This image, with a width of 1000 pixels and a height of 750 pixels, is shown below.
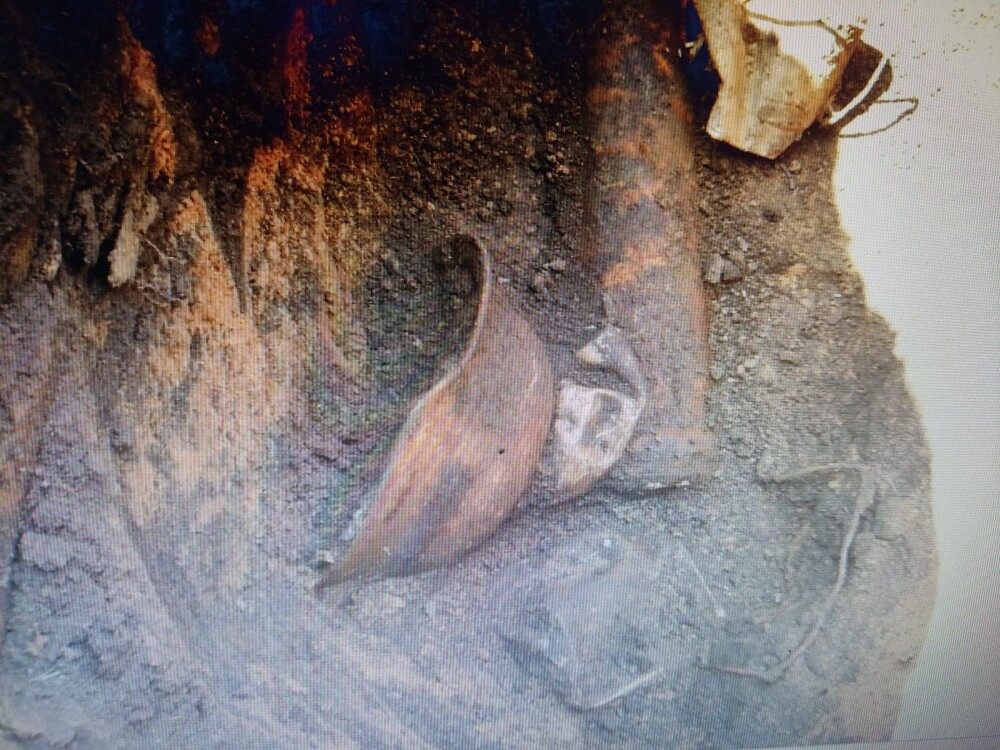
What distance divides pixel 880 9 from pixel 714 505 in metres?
0.63

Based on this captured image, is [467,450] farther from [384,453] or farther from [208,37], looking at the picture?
[208,37]

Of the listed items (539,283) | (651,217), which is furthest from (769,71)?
(539,283)

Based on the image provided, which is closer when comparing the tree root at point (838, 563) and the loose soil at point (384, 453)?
the loose soil at point (384, 453)

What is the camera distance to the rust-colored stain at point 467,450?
821mm

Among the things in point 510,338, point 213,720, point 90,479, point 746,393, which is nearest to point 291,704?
point 213,720

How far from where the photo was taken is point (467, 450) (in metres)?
0.83

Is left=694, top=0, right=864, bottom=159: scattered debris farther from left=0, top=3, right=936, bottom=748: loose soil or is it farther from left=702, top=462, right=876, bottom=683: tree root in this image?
left=702, top=462, right=876, bottom=683: tree root

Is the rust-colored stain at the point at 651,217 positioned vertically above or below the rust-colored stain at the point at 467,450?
above

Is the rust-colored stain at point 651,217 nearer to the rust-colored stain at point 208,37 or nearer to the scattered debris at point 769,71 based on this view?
the scattered debris at point 769,71

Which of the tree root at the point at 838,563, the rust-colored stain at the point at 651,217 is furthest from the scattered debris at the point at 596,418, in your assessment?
the tree root at the point at 838,563

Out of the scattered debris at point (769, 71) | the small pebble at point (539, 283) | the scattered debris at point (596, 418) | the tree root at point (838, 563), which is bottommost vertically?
the tree root at point (838, 563)

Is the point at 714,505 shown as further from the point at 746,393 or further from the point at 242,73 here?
→ the point at 242,73

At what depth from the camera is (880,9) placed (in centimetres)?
72

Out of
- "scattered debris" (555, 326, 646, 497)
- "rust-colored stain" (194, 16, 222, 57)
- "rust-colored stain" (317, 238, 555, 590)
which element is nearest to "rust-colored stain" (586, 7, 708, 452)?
"scattered debris" (555, 326, 646, 497)
